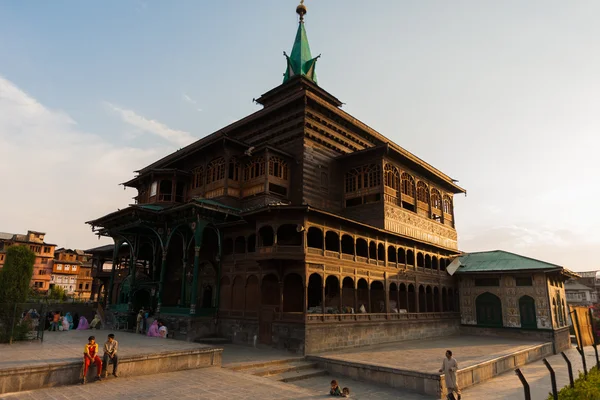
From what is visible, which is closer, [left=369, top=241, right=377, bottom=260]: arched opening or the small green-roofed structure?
[left=369, top=241, right=377, bottom=260]: arched opening

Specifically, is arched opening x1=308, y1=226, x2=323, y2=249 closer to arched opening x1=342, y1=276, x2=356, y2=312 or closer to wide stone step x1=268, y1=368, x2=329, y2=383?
arched opening x1=342, y1=276, x2=356, y2=312

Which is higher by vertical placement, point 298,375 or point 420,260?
point 420,260

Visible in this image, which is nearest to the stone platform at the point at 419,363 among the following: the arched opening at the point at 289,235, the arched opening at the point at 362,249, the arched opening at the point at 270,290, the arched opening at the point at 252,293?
the arched opening at the point at 270,290

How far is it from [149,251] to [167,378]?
2012cm

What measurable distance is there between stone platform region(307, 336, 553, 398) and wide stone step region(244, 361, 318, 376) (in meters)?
0.54

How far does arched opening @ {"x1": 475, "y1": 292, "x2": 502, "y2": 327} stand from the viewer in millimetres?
31078

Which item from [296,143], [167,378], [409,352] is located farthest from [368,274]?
[167,378]

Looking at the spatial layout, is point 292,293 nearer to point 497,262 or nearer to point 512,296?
point 512,296

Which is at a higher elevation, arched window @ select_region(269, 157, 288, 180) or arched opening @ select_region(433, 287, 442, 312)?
arched window @ select_region(269, 157, 288, 180)

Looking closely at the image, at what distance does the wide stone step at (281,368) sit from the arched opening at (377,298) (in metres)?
9.96

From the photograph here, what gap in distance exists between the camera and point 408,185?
30.1 meters

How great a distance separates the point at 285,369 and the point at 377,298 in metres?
12.2

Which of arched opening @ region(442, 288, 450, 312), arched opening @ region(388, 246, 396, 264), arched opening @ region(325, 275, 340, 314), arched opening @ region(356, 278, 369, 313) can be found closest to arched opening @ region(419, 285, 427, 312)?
arched opening @ region(442, 288, 450, 312)

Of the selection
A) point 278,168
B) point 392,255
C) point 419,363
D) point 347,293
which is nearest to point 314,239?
point 347,293
